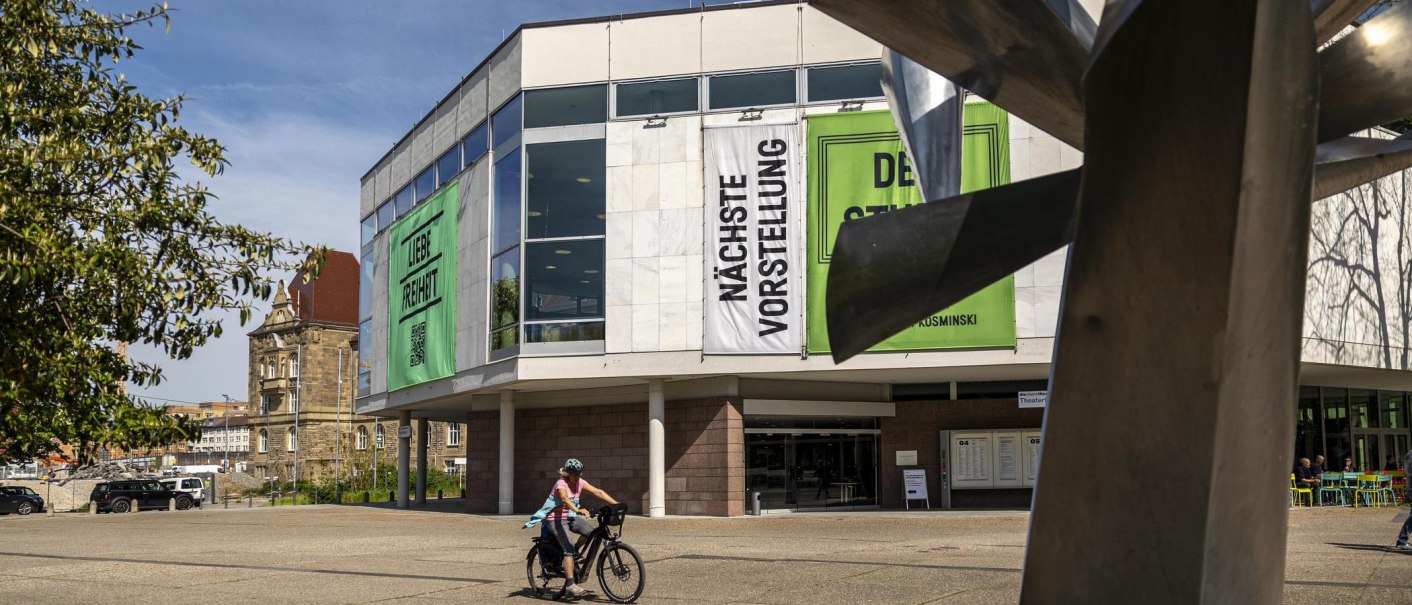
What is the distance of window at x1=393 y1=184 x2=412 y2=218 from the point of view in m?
39.5

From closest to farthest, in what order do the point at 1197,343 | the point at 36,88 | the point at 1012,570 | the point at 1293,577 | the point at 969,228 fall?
the point at 1197,343, the point at 969,228, the point at 36,88, the point at 1293,577, the point at 1012,570

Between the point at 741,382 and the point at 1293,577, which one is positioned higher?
the point at 741,382

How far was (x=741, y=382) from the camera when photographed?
2953cm

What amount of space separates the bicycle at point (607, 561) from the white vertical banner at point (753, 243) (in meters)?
15.7

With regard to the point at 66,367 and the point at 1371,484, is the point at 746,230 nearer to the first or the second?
the point at 1371,484

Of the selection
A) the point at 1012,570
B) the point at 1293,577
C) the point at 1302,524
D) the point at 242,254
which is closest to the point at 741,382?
the point at 1302,524

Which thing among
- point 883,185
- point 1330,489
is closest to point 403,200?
point 883,185

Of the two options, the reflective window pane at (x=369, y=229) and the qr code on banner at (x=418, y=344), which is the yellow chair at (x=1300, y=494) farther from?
the reflective window pane at (x=369, y=229)

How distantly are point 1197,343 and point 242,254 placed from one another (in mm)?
6765

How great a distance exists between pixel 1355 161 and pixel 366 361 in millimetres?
42243

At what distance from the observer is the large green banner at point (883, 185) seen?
27.4 m

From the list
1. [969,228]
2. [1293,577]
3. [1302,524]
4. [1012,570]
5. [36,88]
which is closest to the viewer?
[969,228]

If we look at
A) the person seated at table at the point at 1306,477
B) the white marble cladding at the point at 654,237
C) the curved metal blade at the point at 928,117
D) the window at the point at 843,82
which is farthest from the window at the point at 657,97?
the curved metal blade at the point at 928,117

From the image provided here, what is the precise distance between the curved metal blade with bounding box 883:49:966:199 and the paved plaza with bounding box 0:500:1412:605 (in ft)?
23.8
